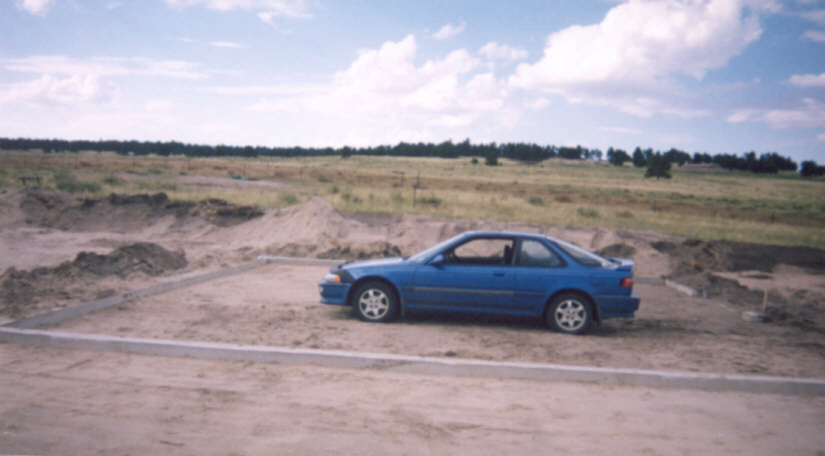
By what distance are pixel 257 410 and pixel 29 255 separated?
11465 mm

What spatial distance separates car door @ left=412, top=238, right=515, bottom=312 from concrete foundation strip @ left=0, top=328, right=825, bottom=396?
1835 mm

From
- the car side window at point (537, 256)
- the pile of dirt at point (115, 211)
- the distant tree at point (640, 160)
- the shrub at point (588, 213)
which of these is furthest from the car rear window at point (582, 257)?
the distant tree at point (640, 160)

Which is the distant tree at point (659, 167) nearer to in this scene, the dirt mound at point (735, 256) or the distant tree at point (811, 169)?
the distant tree at point (811, 169)

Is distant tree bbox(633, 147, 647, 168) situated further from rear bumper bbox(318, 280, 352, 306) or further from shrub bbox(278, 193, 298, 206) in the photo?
rear bumper bbox(318, 280, 352, 306)

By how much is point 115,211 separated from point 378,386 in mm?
18210

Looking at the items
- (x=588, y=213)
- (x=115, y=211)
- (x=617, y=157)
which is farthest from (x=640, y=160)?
(x=115, y=211)

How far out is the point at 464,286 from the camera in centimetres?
779

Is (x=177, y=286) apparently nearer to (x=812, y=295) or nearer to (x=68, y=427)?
(x=68, y=427)

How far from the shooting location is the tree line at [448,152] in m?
123

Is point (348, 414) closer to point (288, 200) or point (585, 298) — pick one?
point (585, 298)

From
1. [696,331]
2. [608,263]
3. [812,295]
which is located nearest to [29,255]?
[608,263]

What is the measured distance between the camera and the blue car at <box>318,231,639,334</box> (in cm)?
765

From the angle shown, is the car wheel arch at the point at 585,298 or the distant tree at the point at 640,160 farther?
the distant tree at the point at 640,160

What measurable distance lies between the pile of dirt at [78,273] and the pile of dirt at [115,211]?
730 cm
